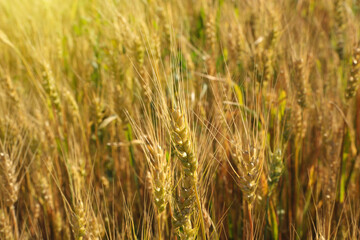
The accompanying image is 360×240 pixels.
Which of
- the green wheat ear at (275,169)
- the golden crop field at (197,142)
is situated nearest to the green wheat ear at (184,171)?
the golden crop field at (197,142)

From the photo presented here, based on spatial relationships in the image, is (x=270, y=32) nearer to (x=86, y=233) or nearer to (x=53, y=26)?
(x=86, y=233)

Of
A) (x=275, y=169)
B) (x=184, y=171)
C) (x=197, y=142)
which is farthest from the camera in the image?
(x=197, y=142)

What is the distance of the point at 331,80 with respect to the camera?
7.00 ft

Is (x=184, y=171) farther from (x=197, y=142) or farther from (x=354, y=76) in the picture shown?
(x=354, y=76)

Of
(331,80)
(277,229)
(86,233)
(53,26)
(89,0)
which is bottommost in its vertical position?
(277,229)

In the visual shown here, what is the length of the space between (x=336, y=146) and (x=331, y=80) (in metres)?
0.67

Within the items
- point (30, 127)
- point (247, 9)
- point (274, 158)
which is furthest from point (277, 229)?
point (247, 9)

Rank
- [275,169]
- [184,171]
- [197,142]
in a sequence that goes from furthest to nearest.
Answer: [197,142] → [275,169] → [184,171]

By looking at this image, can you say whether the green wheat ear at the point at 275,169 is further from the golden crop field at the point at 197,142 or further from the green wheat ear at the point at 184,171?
the green wheat ear at the point at 184,171

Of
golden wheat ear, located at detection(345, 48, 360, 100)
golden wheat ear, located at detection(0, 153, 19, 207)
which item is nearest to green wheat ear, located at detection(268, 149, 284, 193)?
golden wheat ear, located at detection(345, 48, 360, 100)

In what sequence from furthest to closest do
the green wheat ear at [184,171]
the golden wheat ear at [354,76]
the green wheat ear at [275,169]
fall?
the golden wheat ear at [354,76]
the green wheat ear at [275,169]
the green wheat ear at [184,171]

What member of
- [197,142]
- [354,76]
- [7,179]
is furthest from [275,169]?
[7,179]

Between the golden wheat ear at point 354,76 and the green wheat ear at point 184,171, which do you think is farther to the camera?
the golden wheat ear at point 354,76

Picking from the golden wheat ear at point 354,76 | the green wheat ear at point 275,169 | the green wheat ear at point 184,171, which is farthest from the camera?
the golden wheat ear at point 354,76
